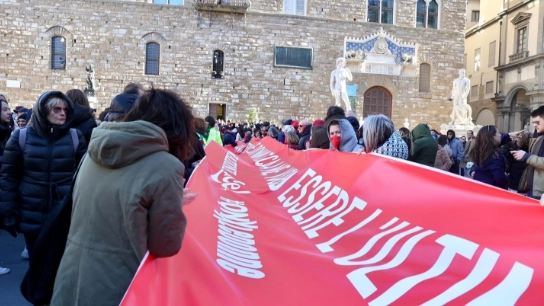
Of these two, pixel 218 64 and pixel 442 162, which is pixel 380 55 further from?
pixel 442 162

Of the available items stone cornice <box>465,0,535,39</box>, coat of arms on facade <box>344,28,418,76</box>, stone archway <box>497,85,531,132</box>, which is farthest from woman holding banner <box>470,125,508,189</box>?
stone cornice <box>465,0,535,39</box>

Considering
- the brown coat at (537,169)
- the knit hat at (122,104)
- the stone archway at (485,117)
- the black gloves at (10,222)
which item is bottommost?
the black gloves at (10,222)

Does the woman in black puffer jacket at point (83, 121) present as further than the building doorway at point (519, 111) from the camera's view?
No

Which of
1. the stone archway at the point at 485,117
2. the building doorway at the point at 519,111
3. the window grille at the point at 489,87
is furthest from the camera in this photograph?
the window grille at the point at 489,87

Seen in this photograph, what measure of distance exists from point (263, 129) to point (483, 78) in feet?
73.3

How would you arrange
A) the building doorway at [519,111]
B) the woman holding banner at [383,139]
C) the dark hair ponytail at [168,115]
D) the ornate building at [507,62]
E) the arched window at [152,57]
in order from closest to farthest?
the dark hair ponytail at [168,115]
the woman holding banner at [383,139]
the arched window at [152,57]
the ornate building at [507,62]
the building doorway at [519,111]

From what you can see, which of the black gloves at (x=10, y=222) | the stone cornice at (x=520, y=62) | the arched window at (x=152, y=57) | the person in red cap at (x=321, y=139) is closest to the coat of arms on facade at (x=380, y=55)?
the stone cornice at (x=520, y=62)

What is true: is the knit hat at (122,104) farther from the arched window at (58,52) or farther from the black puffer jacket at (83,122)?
the arched window at (58,52)

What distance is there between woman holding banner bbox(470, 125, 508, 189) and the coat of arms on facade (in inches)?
779

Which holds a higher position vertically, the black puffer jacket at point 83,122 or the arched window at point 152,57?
the arched window at point 152,57

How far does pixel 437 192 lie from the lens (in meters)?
3.38

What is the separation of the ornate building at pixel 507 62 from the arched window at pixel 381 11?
26.4 ft

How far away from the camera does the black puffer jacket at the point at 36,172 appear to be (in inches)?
149

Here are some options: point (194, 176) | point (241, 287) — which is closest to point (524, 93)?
point (194, 176)
